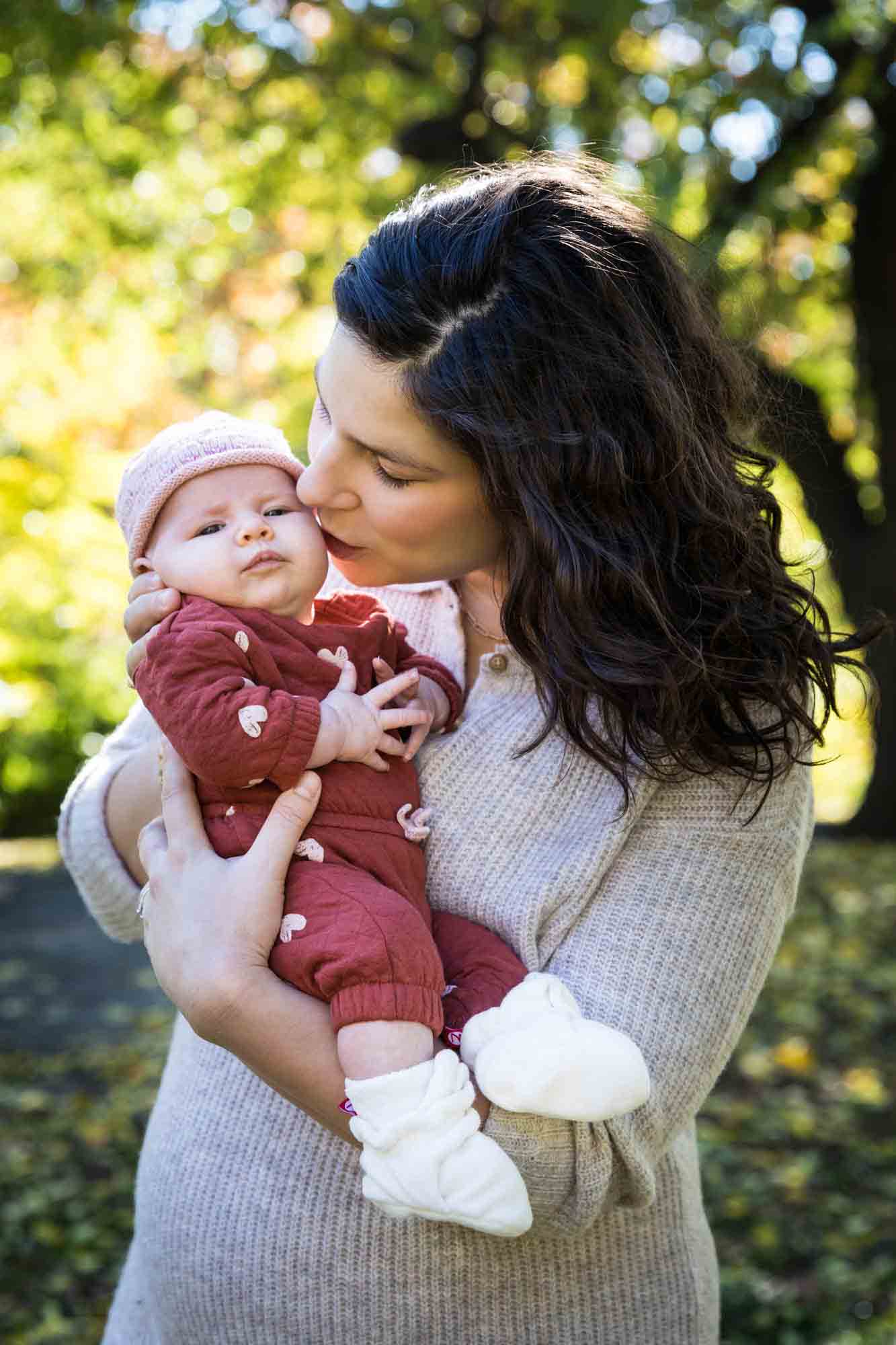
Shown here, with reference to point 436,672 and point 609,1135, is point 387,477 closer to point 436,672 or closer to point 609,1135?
point 436,672

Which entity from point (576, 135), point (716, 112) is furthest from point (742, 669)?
point (576, 135)

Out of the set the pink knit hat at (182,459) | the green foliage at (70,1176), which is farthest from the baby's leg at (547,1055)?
the green foliage at (70,1176)

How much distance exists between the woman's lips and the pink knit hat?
0.11m

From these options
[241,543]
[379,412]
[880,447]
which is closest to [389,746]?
[241,543]

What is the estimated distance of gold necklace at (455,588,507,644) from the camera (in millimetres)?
2059

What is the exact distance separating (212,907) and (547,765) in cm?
53

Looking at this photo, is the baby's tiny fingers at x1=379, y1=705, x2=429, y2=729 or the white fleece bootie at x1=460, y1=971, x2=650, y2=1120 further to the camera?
the baby's tiny fingers at x1=379, y1=705, x2=429, y2=729

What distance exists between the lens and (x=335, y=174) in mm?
8430

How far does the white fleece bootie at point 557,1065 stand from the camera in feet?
4.88

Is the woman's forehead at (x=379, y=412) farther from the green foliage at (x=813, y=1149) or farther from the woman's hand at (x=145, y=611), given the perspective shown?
the green foliage at (x=813, y=1149)

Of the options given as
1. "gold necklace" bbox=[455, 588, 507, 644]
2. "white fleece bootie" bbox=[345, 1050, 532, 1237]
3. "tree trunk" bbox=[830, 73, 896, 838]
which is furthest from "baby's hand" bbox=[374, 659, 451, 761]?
"tree trunk" bbox=[830, 73, 896, 838]

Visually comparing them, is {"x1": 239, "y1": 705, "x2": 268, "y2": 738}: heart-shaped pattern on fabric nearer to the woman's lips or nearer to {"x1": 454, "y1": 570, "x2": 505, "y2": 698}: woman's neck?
the woman's lips

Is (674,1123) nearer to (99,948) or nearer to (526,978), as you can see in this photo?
(526,978)

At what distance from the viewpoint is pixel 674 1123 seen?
1687 mm
